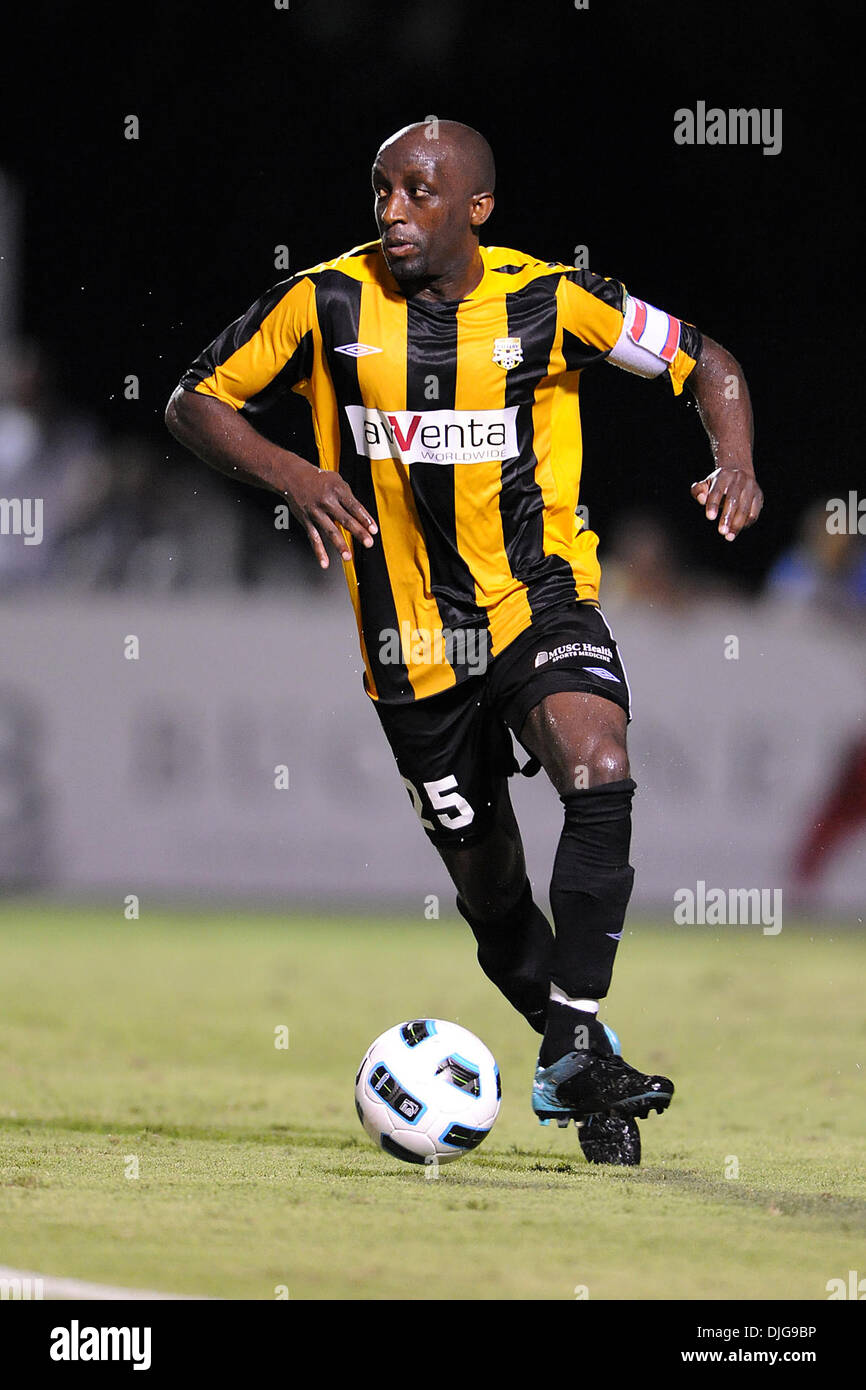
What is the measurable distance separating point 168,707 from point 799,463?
4.65m

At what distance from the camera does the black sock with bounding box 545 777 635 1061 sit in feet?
15.3

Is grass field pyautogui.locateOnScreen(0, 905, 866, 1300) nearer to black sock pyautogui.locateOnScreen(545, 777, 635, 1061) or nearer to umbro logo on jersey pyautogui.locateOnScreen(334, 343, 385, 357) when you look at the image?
black sock pyautogui.locateOnScreen(545, 777, 635, 1061)

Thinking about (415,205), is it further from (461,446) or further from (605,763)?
(605,763)

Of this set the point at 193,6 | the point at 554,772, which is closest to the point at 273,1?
the point at 193,6

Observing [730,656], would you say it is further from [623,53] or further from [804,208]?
[623,53]

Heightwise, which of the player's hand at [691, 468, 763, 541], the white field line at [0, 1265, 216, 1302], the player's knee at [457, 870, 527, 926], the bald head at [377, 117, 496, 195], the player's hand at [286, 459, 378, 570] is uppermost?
the bald head at [377, 117, 496, 195]

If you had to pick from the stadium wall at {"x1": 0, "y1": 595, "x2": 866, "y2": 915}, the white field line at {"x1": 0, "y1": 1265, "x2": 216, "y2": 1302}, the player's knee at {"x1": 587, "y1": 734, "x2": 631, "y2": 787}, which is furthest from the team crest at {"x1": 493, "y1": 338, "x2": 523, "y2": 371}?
the stadium wall at {"x1": 0, "y1": 595, "x2": 866, "y2": 915}

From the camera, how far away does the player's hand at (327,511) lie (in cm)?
457

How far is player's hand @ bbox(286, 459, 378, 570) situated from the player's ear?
911 millimetres

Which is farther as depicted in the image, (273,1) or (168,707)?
(273,1)

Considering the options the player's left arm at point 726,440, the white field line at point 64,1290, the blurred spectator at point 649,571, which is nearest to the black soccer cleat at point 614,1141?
the player's left arm at point 726,440

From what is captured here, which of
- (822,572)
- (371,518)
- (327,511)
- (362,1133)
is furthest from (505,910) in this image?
(822,572)

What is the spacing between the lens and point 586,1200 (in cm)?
409

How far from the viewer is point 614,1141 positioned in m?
4.81
